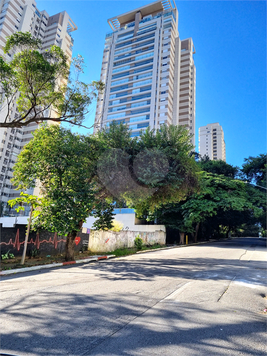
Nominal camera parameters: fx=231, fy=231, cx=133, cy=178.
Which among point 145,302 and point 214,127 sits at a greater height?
point 214,127

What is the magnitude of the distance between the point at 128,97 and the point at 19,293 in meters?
66.4

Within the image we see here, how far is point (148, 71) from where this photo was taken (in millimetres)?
66062

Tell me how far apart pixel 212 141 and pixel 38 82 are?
130278 millimetres

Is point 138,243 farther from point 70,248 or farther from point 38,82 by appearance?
point 38,82

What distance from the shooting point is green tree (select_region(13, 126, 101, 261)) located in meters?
10.6

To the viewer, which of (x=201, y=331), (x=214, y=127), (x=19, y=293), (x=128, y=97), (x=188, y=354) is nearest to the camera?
(x=188, y=354)

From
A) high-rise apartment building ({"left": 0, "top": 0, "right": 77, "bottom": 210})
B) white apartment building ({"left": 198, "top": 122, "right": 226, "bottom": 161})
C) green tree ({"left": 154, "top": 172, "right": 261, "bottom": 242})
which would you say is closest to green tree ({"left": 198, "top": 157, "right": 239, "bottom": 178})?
green tree ({"left": 154, "top": 172, "right": 261, "bottom": 242})

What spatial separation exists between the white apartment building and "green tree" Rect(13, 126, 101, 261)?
408 feet

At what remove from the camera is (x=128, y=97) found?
66.4 metres

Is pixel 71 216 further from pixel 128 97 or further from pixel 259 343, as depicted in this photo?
pixel 128 97

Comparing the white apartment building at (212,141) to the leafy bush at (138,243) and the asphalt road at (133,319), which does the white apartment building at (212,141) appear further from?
the asphalt road at (133,319)

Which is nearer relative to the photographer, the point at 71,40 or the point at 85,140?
the point at 85,140

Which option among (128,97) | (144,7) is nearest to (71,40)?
(144,7)

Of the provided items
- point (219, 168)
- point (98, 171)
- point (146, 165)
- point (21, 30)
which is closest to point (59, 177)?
point (98, 171)
